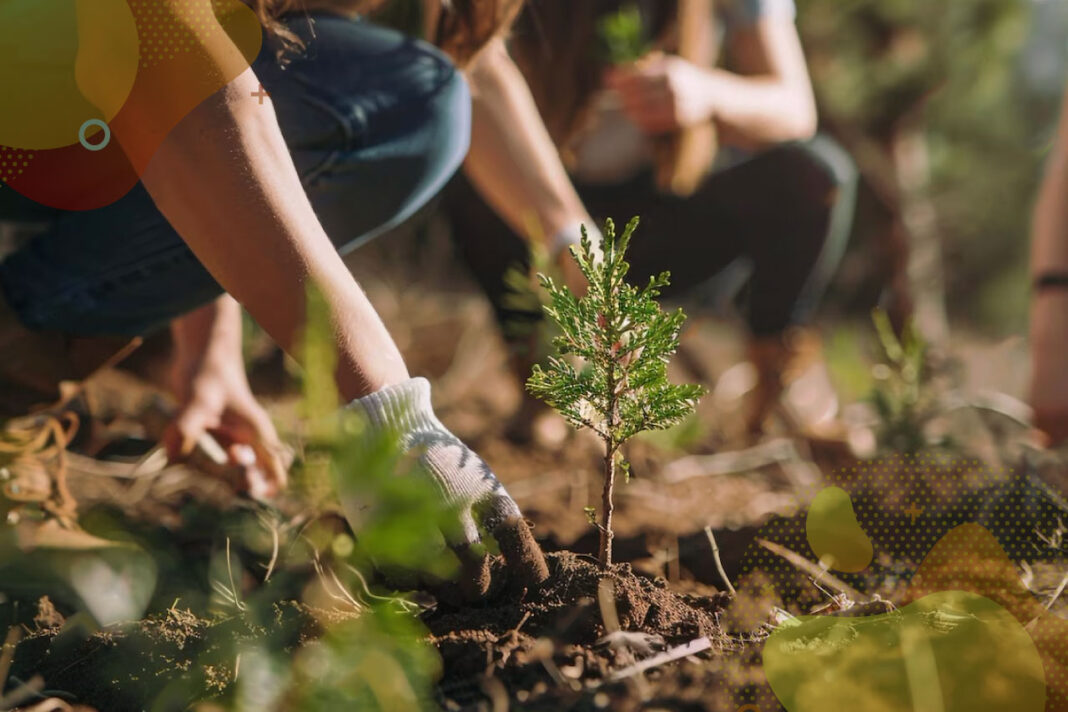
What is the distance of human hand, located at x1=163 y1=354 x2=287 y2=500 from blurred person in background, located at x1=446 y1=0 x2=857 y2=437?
0.49 metres

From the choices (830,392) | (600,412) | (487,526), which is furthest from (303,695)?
(830,392)

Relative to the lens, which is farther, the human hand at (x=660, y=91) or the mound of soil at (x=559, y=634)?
the human hand at (x=660, y=91)

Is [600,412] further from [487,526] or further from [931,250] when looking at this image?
[931,250]

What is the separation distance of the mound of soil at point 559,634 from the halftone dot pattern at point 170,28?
0.57m

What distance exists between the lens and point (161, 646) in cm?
83

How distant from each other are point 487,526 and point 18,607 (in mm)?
592

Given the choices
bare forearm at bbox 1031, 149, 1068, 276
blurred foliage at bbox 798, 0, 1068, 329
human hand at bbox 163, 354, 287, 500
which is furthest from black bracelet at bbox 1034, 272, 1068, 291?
blurred foliage at bbox 798, 0, 1068, 329

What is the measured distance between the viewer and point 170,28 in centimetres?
75

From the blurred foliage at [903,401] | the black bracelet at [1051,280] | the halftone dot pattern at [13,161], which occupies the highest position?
the halftone dot pattern at [13,161]

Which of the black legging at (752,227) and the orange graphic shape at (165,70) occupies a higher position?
the orange graphic shape at (165,70)

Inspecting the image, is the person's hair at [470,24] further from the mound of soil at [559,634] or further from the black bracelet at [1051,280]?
the black bracelet at [1051,280]

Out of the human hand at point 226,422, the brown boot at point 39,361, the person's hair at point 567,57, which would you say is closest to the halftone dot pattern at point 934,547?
the human hand at point 226,422

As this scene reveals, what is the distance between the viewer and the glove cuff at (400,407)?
0.77 m

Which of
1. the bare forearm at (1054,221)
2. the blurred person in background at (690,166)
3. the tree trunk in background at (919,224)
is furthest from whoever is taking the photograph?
the tree trunk in background at (919,224)
